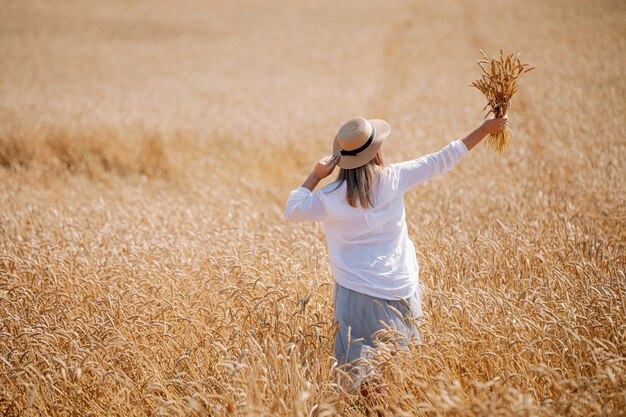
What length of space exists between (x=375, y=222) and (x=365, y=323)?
2.00 feet

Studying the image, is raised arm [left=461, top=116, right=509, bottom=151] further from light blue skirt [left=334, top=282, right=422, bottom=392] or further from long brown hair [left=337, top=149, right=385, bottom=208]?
light blue skirt [left=334, top=282, right=422, bottom=392]

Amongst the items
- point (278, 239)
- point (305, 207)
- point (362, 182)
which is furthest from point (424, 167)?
point (278, 239)

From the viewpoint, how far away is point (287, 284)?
391 cm

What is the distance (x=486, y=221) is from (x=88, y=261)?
406cm

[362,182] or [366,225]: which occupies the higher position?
[362,182]

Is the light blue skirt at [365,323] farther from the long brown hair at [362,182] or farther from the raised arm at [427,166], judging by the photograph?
the raised arm at [427,166]

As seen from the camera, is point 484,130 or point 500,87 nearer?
point 484,130

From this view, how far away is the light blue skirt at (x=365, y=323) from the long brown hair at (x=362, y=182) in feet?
1.86

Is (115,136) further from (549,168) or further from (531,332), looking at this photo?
(531,332)

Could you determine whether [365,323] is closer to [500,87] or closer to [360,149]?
[360,149]

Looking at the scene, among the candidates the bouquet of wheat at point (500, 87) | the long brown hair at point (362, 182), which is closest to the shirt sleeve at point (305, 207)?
the long brown hair at point (362, 182)

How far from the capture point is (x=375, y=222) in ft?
9.14

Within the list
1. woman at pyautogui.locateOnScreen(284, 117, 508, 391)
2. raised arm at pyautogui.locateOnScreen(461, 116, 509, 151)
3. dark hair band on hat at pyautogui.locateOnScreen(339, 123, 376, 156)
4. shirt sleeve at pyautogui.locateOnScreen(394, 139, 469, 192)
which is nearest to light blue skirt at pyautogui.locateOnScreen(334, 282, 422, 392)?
woman at pyautogui.locateOnScreen(284, 117, 508, 391)

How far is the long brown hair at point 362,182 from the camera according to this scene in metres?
2.69
